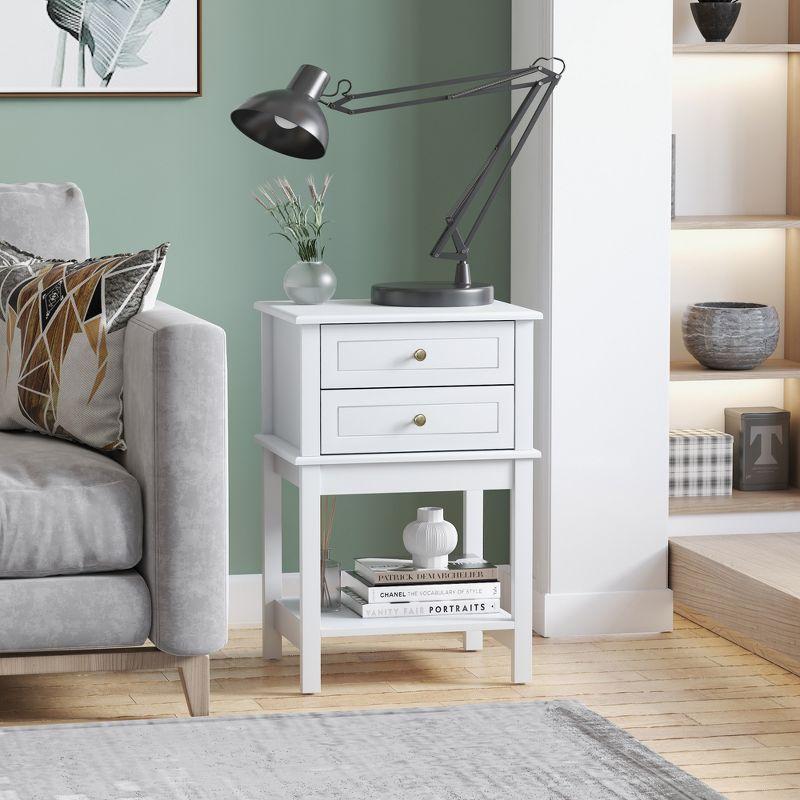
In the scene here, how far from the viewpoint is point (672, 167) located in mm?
3219

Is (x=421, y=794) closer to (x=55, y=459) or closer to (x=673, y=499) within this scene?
(x=55, y=459)

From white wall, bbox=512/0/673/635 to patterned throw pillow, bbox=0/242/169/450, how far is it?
892mm

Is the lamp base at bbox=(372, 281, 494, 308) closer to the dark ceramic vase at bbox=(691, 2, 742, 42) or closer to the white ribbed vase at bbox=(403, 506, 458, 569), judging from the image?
the white ribbed vase at bbox=(403, 506, 458, 569)

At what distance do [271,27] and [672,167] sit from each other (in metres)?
0.94

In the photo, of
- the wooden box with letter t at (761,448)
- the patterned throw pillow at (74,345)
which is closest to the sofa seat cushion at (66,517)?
the patterned throw pillow at (74,345)

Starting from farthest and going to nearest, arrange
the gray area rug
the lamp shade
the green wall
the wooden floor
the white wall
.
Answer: the green wall < the white wall < the lamp shade < the wooden floor < the gray area rug

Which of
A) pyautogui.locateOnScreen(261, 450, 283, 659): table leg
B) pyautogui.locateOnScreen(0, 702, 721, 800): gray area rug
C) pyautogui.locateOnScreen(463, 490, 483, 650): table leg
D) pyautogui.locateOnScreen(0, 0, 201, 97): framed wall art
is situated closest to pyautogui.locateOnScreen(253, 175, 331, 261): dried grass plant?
pyautogui.locateOnScreen(0, 0, 201, 97): framed wall art

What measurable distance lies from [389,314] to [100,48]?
967mm

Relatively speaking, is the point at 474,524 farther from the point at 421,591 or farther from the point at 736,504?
the point at 736,504

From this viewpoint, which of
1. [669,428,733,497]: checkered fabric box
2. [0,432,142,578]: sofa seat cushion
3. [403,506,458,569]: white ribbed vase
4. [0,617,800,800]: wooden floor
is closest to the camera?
[0,432,142,578]: sofa seat cushion

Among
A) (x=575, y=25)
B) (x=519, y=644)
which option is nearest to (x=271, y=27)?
(x=575, y=25)

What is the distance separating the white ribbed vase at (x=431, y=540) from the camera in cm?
277

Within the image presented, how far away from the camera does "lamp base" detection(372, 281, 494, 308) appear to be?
8.87ft

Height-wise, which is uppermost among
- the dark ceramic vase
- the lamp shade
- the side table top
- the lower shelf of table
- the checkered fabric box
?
the dark ceramic vase
